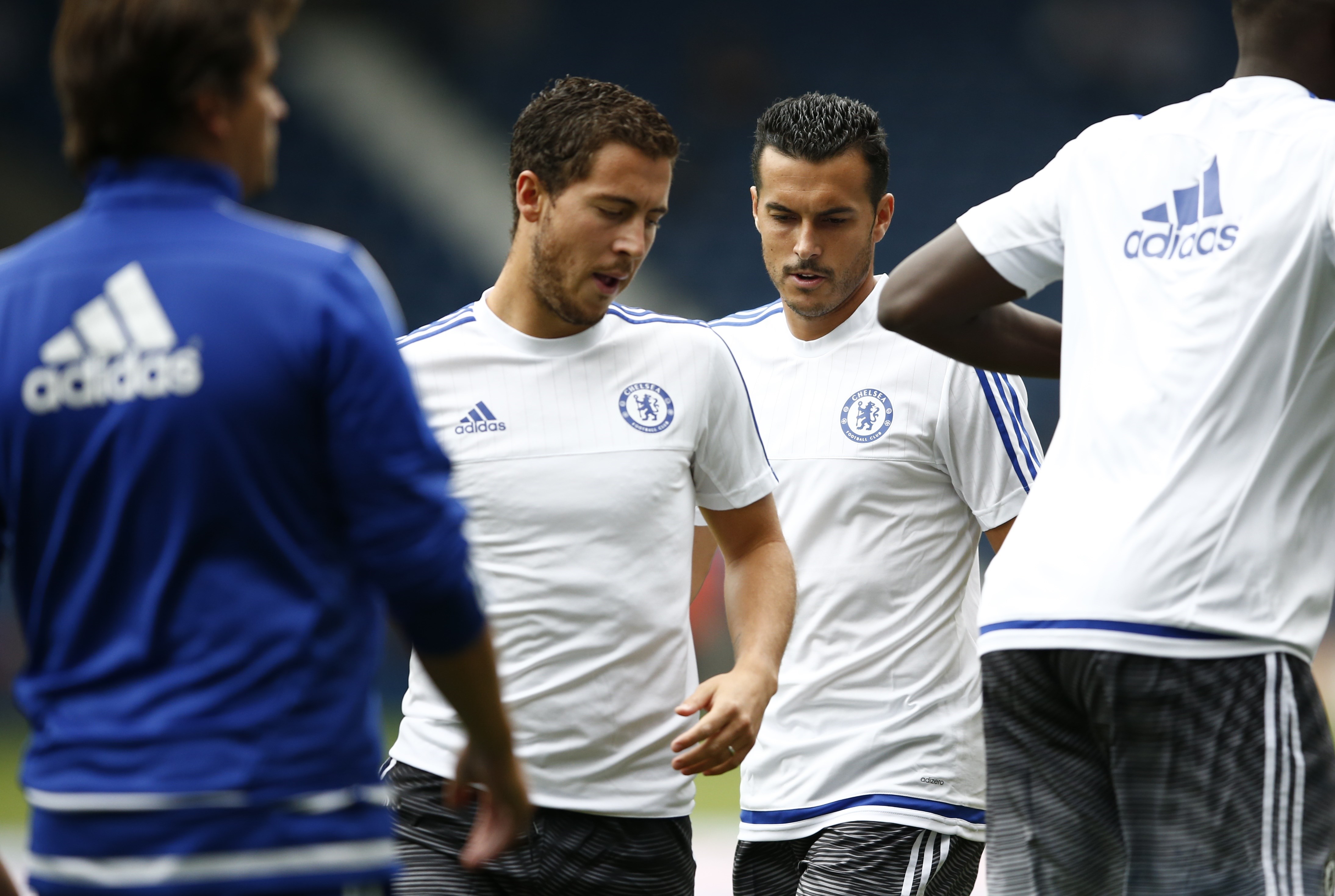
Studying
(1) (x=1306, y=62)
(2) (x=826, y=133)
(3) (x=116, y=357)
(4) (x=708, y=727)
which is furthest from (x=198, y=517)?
(2) (x=826, y=133)

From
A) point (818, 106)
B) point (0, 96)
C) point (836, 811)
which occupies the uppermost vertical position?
point (0, 96)

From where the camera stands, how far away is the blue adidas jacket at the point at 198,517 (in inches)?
67.0

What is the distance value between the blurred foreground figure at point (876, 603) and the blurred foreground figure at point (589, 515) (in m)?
0.47

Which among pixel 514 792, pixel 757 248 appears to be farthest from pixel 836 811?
pixel 757 248

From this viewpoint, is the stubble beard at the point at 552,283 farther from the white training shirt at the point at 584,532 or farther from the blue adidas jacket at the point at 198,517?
the blue adidas jacket at the point at 198,517

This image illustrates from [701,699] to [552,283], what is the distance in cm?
94

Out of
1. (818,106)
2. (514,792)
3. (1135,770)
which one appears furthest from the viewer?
(818,106)

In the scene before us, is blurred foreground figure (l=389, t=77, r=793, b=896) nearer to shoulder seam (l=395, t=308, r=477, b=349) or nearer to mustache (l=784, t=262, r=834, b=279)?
shoulder seam (l=395, t=308, r=477, b=349)

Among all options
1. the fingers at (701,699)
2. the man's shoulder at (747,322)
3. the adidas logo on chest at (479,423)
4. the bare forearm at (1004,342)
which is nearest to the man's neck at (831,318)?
the man's shoulder at (747,322)

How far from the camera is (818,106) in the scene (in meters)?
4.03

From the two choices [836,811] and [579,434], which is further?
[836,811]

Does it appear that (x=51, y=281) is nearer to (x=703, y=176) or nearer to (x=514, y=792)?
(x=514, y=792)

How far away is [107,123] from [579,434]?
1.45 meters

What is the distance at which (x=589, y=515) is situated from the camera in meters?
3.02
